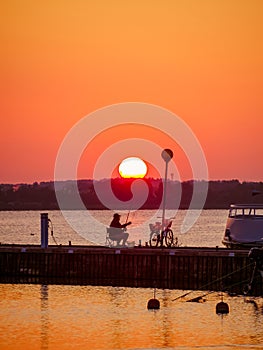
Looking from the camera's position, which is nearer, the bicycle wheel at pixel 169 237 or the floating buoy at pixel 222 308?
the floating buoy at pixel 222 308

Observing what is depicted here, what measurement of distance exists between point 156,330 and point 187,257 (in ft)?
39.2

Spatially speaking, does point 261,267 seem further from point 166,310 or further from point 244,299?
point 166,310

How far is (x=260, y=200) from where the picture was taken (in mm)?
185250

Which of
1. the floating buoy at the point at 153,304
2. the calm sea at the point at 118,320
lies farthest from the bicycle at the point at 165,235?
the floating buoy at the point at 153,304

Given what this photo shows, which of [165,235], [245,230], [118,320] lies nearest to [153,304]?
[118,320]

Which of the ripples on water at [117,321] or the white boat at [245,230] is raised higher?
the white boat at [245,230]

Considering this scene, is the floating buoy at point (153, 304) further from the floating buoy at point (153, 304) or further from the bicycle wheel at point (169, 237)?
the bicycle wheel at point (169, 237)

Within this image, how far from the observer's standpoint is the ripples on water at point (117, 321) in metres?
43.6

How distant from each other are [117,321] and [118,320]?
284 mm

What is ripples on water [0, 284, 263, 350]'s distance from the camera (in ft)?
143

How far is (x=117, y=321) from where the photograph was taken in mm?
48906

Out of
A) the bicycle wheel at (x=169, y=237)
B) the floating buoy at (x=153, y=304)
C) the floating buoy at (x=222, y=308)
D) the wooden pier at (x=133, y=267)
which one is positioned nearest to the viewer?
the floating buoy at (x=222, y=308)

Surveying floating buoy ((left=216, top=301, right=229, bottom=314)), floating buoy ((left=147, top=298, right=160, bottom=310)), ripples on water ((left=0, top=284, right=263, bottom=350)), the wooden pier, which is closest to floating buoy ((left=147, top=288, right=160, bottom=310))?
floating buoy ((left=147, top=298, right=160, bottom=310))

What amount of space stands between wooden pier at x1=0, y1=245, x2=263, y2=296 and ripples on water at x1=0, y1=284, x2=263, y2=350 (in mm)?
1166
